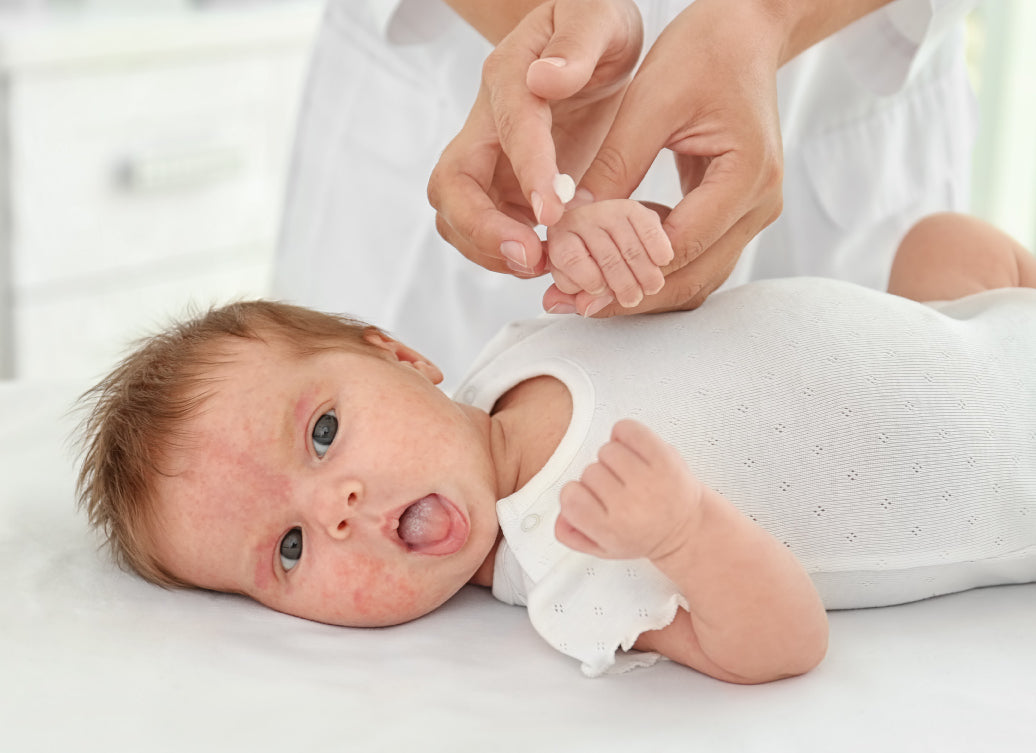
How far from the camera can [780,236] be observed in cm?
145

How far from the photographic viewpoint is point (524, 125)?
837 mm

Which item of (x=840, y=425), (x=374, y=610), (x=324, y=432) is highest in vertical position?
(x=840, y=425)

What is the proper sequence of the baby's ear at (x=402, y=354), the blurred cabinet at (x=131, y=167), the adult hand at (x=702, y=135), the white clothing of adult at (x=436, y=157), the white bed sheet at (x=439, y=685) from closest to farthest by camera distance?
the white bed sheet at (x=439, y=685)
the adult hand at (x=702, y=135)
the baby's ear at (x=402, y=354)
the white clothing of adult at (x=436, y=157)
the blurred cabinet at (x=131, y=167)

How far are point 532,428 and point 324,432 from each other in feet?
0.60

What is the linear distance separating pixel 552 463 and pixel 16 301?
1.59m

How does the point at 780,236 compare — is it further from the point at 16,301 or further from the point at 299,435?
the point at 16,301

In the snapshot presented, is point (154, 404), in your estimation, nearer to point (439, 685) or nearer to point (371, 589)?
point (371, 589)

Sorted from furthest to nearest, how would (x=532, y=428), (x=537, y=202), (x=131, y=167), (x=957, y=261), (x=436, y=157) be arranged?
1. (x=131, y=167)
2. (x=436, y=157)
3. (x=957, y=261)
4. (x=532, y=428)
5. (x=537, y=202)

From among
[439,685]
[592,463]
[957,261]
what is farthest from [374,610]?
[957,261]

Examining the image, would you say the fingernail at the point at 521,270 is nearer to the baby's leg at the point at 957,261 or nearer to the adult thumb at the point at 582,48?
the adult thumb at the point at 582,48

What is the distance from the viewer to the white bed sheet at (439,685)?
0.76 metres

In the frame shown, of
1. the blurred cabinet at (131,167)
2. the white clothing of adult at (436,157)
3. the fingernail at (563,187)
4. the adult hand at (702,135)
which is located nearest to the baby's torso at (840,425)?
the adult hand at (702,135)

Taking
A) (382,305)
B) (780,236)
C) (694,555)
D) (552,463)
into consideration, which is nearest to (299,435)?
(552,463)

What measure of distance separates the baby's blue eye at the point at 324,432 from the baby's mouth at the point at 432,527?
0.09m
